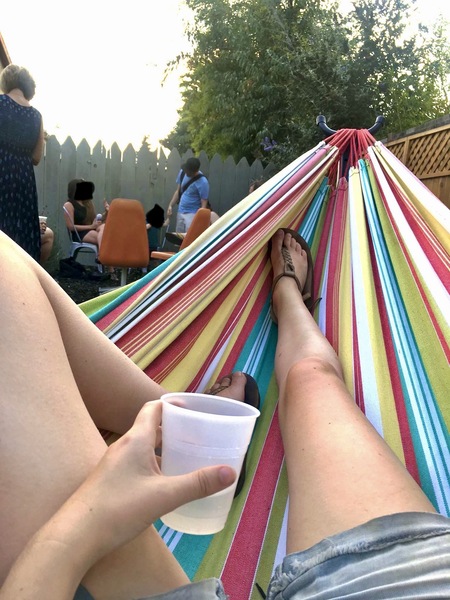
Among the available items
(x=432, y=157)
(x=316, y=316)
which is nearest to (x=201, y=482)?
(x=316, y=316)

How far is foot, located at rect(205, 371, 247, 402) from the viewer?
115cm

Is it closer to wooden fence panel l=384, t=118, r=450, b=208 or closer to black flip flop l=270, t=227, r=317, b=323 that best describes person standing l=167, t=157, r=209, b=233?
wooden fence panel l=384, t=118, r=450, b=208

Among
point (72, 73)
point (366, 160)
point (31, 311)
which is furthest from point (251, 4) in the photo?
point (31, 311)

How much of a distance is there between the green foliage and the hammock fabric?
611cm

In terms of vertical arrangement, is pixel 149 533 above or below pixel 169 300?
below

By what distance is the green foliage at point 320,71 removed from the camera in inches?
293

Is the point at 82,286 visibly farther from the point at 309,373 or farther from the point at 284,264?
the point at 309,373

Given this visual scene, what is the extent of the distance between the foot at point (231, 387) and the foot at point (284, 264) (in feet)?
0.96

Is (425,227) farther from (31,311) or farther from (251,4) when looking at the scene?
(251,4)

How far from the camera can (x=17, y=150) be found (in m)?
2.75

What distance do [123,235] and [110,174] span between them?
3.00m

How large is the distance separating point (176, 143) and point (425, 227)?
57.0 ft

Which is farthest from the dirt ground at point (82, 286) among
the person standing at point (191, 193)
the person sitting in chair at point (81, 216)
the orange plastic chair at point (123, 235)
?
the person standing at point (191, 193)

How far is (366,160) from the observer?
6.14 ft
